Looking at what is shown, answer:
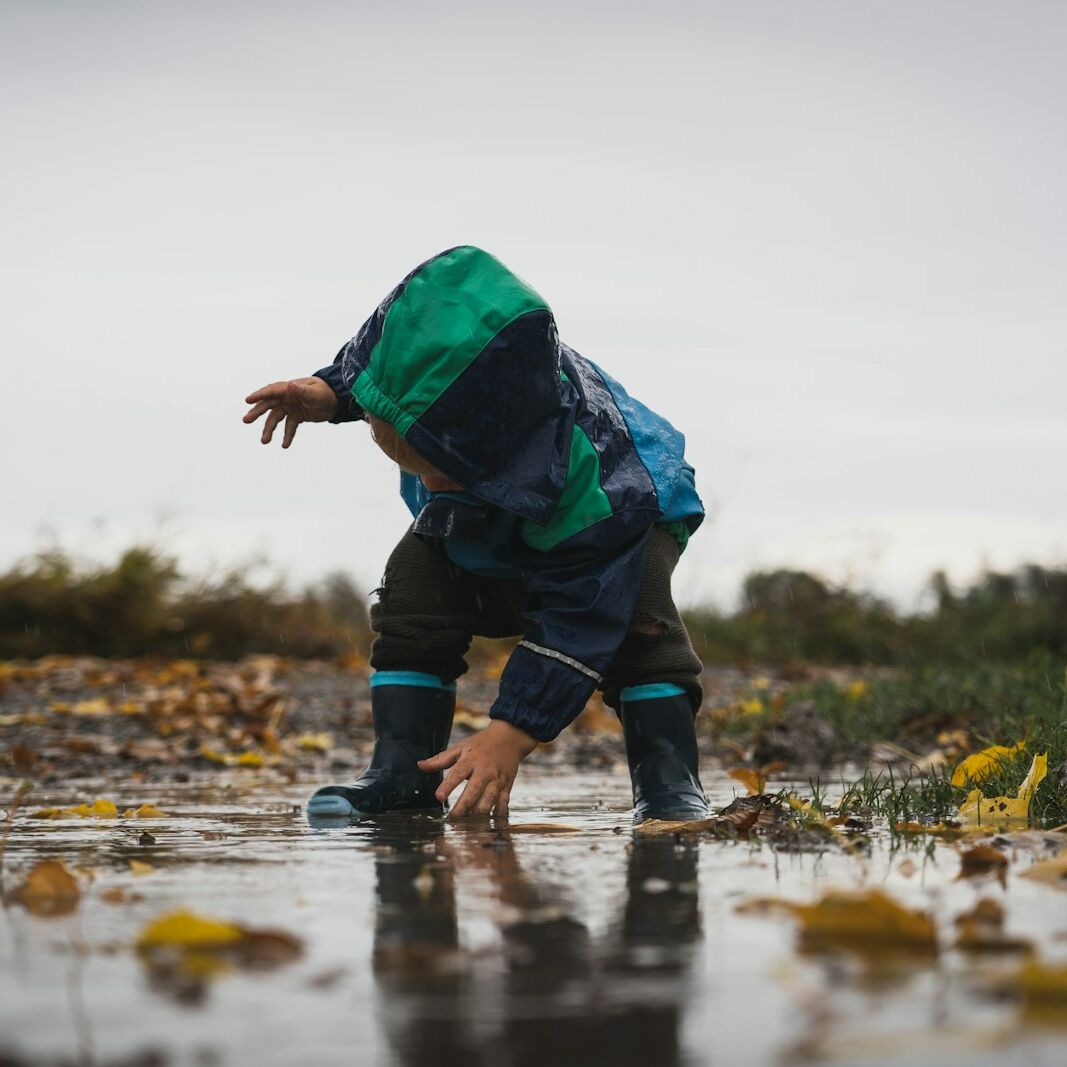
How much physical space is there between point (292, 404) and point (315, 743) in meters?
2.77

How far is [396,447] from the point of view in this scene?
3.13m

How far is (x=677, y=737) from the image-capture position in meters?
3.29

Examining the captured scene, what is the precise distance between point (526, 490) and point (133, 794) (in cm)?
185

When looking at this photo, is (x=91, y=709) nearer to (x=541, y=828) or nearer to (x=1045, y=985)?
A: (x=541, y=828)

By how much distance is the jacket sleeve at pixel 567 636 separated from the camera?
3.03 m

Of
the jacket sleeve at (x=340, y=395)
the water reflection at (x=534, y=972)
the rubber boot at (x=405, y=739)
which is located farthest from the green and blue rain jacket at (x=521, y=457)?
the water reflection at (x=534, y=972)

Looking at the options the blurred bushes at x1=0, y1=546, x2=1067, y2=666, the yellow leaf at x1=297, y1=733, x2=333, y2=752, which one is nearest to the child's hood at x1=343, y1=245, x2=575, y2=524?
the yellow leaf at x1=297, y1=733, x2=333, y2=752

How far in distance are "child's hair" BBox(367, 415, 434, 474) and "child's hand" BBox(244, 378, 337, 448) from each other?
0.65 feet

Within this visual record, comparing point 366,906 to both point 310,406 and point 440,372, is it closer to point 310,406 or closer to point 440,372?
point 440,372

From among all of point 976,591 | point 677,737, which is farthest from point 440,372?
point 976,591

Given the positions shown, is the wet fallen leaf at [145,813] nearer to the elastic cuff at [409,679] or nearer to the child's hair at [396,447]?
the elastic cuff at [409,679]

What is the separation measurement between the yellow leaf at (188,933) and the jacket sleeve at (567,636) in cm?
158

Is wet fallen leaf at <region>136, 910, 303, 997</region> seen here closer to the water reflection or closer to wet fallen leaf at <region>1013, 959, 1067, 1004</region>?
the water reflection

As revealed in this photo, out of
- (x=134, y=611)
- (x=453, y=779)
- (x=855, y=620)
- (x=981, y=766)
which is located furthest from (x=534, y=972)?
(x=855, y=620)
